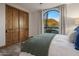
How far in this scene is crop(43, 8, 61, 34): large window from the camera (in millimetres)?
2301

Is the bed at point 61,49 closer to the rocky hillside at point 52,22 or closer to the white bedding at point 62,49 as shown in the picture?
the white bedding at point 62,49

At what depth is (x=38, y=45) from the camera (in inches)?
83.4

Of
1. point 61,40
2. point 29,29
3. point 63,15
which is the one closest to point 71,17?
point 63,15

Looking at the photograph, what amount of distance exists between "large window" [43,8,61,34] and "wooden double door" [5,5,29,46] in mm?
335

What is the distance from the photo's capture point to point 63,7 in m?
2.22

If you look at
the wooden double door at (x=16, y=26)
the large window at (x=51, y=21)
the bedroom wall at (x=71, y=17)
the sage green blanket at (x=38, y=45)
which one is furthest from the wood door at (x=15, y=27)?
the bedroom wall at (x=71, y=17)

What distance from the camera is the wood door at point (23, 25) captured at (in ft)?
7.64

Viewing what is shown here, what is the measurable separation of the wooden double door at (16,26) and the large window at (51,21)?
1.10ft

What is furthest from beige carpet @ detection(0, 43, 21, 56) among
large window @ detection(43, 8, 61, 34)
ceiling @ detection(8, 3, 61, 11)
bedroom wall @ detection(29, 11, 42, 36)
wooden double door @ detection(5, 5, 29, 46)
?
ceiling @ detection(8, 3, 61, 11)

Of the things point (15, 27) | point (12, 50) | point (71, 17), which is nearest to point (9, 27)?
point (15, 27)

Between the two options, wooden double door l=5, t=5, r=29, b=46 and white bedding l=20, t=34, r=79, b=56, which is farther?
wooden double door l=5, t=5, r=29, b=46

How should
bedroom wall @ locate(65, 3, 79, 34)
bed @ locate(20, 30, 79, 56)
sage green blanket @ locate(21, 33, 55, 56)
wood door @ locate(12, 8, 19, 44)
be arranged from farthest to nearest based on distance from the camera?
wood door @ locate(12, 8, 19, 44), bedroom wall @ locate(65, 3, 79, 34), sage green blanket @ locate(21, 33, 55, 56), bed @ locate(20, 30, 79, 56)

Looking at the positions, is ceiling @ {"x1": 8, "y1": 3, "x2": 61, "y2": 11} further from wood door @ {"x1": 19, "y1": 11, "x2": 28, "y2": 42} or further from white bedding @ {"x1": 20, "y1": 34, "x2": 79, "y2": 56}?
white bedding @ {"x1": 20, "y1": 34, "x2": 79, "y2": 56}

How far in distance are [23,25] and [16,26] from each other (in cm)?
13
